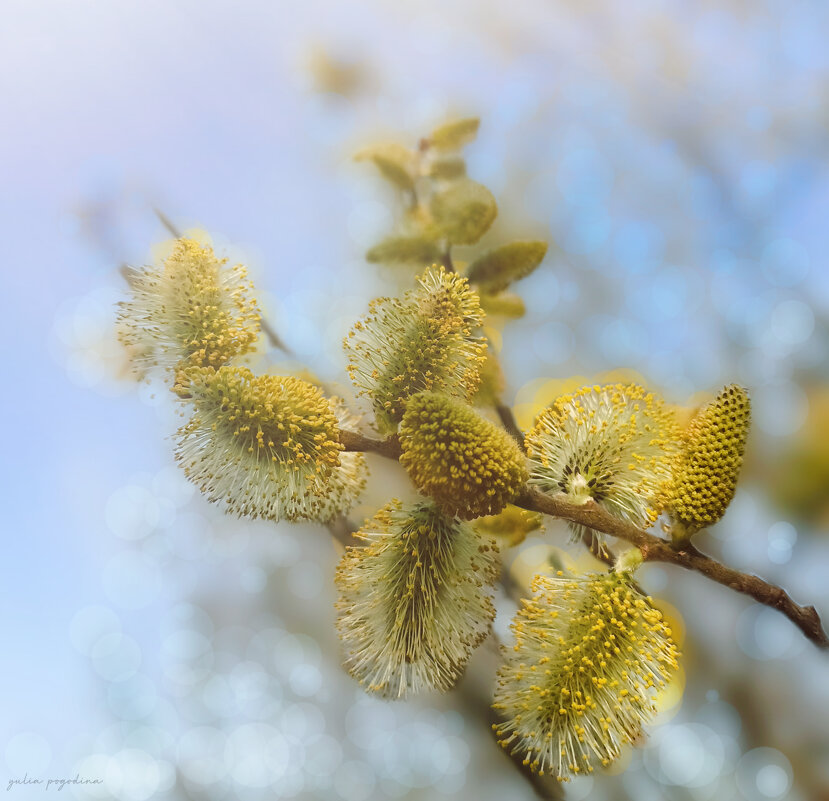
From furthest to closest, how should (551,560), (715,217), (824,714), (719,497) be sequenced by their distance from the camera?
(715,217) < (824,714) < (551,560) < (719,497)

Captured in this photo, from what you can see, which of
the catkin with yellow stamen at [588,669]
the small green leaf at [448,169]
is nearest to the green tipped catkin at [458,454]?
the catkin with yellow stamen at [588,669]

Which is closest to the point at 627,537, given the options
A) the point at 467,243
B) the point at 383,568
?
the point at 383,568

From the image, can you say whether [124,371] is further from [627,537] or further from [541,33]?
[541,33]

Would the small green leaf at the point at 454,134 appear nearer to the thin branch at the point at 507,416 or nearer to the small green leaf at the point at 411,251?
the small green leaf at the point at 411,251

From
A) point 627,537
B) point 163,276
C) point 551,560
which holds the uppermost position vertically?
point 163,276

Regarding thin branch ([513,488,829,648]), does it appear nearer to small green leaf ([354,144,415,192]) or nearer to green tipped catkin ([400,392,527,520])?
green tipped catkin ([400,392,527,520])

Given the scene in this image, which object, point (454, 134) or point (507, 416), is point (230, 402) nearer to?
point (507, 416)
